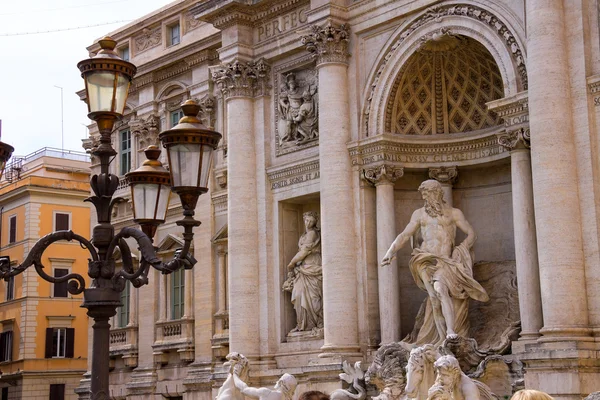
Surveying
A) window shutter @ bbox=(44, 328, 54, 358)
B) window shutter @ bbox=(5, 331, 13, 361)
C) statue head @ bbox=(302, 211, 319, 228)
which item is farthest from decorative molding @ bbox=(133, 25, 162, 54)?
window shutter @ bbox=(5, 331, 13, 361)

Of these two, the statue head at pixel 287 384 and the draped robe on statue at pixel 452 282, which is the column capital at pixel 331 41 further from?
the statue head at pixel 287 384

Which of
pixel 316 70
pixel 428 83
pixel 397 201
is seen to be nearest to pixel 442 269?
pixel 397 201

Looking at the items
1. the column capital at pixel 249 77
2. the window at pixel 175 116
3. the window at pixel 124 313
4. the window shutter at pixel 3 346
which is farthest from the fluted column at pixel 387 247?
the window shutter at pixel 3 346

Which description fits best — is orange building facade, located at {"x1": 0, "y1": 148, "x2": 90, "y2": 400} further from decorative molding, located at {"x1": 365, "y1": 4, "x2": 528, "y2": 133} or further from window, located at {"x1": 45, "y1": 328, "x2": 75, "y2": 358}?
decorative molding, located at {"x1": 365, "y1": 4, "x2": 528, "y2": 133}

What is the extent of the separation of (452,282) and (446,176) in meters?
2.60

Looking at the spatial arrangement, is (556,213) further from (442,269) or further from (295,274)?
(295,274)

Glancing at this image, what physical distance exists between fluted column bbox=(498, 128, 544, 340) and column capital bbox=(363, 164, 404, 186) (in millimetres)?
2804

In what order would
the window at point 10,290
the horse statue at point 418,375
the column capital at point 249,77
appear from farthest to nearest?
the window at point 10,290
the column capital at point 249,77
the horse statue at point 418,375

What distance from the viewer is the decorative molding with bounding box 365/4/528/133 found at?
1912cm

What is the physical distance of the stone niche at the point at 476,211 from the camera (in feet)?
70.1

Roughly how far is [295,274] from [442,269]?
14.1ft

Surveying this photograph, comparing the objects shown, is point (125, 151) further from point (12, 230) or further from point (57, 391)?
point (12, 230)

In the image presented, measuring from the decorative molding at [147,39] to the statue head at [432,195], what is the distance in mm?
12478

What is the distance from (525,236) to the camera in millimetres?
18656
